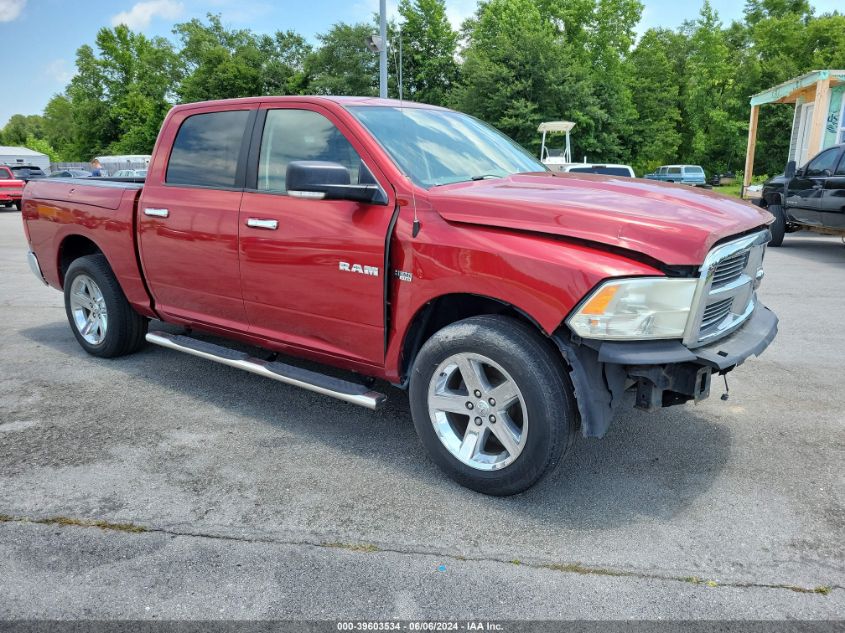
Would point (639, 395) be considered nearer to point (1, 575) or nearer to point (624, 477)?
point (624, 477)

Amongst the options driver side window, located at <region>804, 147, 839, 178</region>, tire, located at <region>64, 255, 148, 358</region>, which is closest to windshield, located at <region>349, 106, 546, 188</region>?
tire, located at <region>64, 255, 148, 358</region>

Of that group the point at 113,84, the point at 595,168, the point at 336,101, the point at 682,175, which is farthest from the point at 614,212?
the point at 113,84

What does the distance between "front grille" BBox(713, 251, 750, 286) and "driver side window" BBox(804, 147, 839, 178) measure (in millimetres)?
9401

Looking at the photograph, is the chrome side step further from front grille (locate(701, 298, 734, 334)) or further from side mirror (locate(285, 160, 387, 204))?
front grille (locate(701, 298, 734, 334))

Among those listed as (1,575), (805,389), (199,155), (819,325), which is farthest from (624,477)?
(819,325)

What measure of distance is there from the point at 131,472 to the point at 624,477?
8.42ft

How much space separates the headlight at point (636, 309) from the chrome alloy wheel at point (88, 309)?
3997 millimetres

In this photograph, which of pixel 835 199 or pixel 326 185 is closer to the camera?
pixel 326 185

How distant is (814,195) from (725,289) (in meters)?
9.68

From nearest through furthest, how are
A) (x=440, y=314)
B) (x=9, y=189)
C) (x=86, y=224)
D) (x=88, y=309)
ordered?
(x=440, y=314), (x=86, y=224), (x=88, y=309), (x=9, y=189)

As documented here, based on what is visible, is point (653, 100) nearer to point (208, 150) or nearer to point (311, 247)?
point (208, 150)

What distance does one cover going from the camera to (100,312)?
531 cm

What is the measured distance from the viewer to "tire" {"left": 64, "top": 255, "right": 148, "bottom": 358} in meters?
5.12

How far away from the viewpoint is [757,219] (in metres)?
3.33
